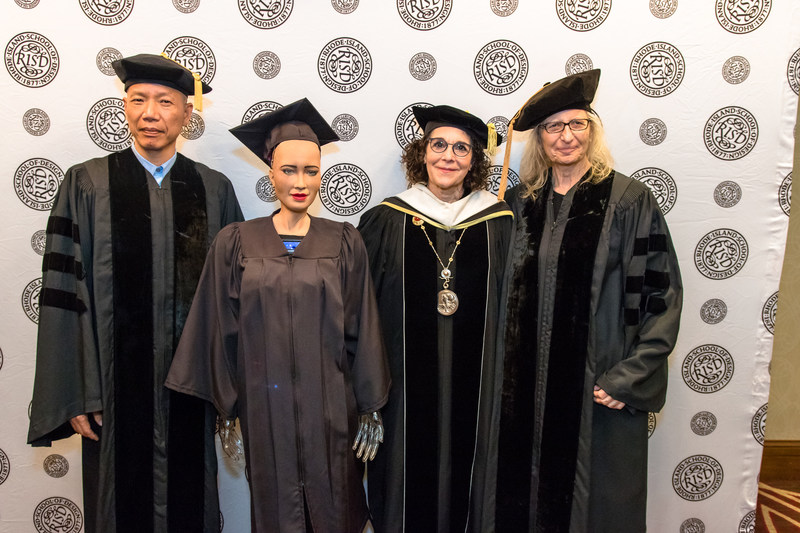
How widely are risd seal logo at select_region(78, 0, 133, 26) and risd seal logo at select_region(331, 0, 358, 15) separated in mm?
1002

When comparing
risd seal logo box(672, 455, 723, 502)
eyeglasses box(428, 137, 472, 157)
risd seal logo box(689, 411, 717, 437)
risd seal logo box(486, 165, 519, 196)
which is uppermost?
eyeglasses box(428, 137, 472, 157)

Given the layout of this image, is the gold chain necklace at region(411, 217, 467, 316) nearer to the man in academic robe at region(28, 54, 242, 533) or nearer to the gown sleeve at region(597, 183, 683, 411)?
the gown sleeve at region(597, 183, 683, 411)

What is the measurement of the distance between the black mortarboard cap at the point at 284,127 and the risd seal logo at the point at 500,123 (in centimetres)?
103

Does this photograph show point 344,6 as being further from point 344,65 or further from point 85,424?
point 85,424

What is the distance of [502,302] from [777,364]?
2.49 metres

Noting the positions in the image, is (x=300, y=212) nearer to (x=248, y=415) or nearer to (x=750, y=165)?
(x=248, y=415)

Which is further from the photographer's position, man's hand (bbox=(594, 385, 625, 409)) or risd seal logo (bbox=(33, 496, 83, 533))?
risd seal logo (bbox=(33, 496, 83, 533))

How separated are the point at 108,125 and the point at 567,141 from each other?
2.22m

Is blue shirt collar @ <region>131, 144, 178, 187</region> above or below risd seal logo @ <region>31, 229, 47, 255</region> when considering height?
above

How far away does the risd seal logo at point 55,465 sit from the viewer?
8.73 ft

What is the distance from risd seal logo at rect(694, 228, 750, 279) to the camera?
2.70m

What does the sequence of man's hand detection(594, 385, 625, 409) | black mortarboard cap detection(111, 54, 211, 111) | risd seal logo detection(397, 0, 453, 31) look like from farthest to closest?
risd seal logo detection(397, 0, 453, 31) → man's hand detection(594, 385, 625, 409) → black mortarboard cap detection(111, 54, 211, 111)

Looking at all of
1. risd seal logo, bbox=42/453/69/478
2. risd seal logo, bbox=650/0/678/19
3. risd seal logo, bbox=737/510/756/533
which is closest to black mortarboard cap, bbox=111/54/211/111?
risd seal logo, bbox=42/453/69/478

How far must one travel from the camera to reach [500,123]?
266 cm
